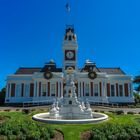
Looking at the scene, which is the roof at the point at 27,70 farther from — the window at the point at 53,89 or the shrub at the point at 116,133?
the shrub at the point at 116,133

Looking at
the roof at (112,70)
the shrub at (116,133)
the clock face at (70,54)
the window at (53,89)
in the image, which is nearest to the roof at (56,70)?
the roof at (112,70)

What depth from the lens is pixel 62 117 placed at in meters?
23.3

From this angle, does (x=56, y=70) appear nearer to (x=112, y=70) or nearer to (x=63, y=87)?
(x=63, y=87)

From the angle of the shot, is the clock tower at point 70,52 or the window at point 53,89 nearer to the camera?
the window at point 53,89

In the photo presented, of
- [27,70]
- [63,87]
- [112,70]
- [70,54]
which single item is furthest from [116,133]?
[27,70]

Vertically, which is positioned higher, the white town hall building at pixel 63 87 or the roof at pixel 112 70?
the roof at pixel 112 70

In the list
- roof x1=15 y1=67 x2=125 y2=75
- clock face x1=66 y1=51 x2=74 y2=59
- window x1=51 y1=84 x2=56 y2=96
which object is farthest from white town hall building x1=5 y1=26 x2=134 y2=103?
clock face x1=66 y1=51 x2=74 y2=59

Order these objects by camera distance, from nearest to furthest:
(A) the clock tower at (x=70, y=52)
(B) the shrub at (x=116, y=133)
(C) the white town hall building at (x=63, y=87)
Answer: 1. (B) the shrub at (x=116, y=133)
2. (C) the white town hall building at (x=63, y=87)
3. (A) the clock tower at (x=70, y=52)

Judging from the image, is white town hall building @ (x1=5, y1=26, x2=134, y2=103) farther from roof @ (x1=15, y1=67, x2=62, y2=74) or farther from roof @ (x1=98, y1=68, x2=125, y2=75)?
roof @ (x1=98, y1=68, x2=125, y2=75)

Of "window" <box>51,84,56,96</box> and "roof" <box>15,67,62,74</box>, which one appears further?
"roof" <box>15,67,62,74</box>

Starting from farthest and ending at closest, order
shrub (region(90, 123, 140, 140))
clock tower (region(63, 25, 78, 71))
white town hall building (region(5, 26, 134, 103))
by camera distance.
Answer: clock tower (region(63, 25, 78, 71)), white town hall building (region(5, 26, 134, 103)), shrub (region(90, 123, 140, 140))

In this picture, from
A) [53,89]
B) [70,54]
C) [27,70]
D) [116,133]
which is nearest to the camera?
[116,133]

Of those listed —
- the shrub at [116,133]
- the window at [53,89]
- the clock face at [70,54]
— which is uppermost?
the clock face at [70,54]

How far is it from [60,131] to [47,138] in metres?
2.23
